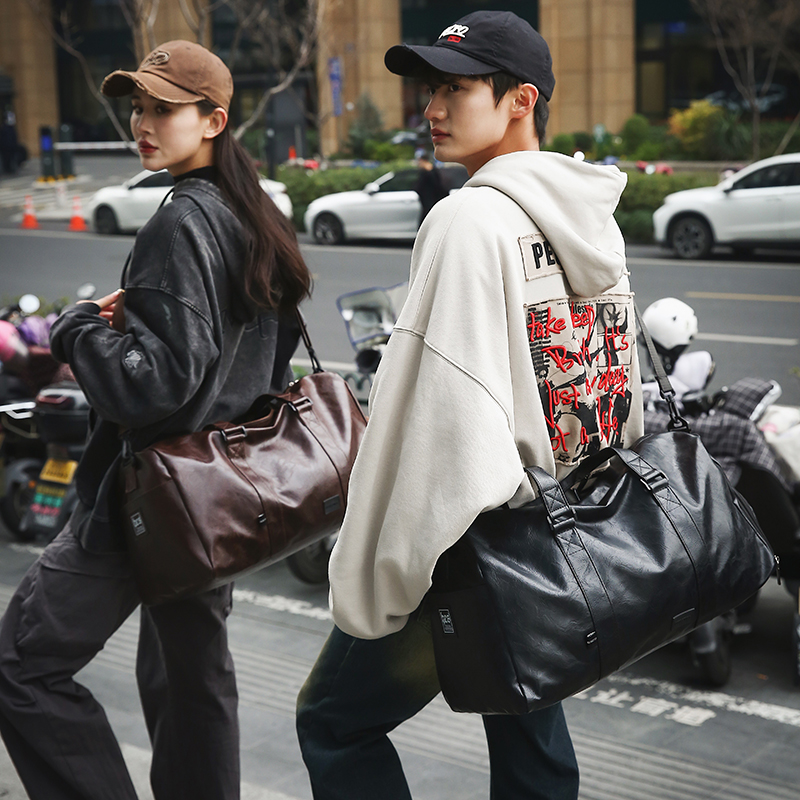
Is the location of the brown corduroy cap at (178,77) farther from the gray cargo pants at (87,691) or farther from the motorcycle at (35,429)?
the motorcycle at (35,429)

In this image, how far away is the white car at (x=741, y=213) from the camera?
1631 centimetres

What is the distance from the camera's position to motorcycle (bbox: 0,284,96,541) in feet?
19.0

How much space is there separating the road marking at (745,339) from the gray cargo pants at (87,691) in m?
9.14

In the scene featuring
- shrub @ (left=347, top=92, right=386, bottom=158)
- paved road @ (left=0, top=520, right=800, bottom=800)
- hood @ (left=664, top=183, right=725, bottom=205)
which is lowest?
paved road @ (left=0, top=520, right=800, bottom=800)

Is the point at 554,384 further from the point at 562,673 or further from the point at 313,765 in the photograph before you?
the point at 313,765

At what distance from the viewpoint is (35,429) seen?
6293 mm

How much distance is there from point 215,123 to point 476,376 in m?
1.38

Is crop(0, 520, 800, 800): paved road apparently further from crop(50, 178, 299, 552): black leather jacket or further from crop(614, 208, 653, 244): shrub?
crop(614, 208, 653, 244): shrub

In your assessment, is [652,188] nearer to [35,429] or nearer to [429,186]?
[429,186]

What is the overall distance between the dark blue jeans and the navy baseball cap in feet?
3.19

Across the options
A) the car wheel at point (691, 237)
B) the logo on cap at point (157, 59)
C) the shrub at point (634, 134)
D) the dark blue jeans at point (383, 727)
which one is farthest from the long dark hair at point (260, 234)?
the shrub at point (634, 134)

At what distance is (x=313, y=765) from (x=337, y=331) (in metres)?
10.3

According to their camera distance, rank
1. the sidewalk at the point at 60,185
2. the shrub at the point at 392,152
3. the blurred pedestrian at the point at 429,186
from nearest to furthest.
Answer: the blurred pedestrian at the point at 429,186, the sidewalk at the point at 60,185, the shrub at the point at 392,152

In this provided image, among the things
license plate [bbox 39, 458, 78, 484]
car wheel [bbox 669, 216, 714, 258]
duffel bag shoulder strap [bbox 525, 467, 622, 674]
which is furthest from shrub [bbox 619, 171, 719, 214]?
duffel bag shoulder strap [bbox 525, 467, 622, 674]
